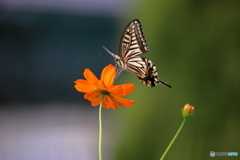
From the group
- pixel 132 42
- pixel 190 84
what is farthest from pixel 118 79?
pixel 132 42

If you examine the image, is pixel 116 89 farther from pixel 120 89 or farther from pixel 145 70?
pixel 145 70

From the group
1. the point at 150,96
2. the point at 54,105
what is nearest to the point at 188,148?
the point at 150,96

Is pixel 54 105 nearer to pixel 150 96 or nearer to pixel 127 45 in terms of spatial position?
pixel 150 96

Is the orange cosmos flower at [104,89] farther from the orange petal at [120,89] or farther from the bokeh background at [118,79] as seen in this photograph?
the bokeh background at [118,79]

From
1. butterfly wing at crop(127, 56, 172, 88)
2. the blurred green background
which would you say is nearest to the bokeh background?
the blurred green background

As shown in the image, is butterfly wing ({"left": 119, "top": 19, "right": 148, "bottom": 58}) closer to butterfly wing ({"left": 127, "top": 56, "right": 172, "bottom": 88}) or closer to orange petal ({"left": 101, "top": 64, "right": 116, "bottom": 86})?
butterfly wing ({"left": 127, "top": 56, "right": 172, "bottom": 88})

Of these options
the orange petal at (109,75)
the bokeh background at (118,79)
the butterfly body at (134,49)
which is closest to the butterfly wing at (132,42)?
the butterfly body at (134,49)
